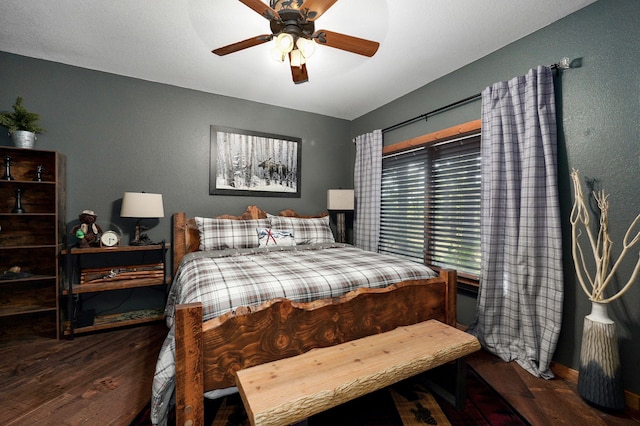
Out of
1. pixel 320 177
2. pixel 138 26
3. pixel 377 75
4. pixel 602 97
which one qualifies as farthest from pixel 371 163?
pixel 138 26

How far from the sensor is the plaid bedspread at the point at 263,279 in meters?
1.31

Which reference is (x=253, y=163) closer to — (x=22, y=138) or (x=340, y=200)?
(x=340, y=200)

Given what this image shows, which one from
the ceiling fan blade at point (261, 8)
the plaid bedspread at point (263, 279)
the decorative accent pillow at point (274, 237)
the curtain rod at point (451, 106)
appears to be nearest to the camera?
the plaid bedspread at point (263, 279)

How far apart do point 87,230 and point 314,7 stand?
8.77ft

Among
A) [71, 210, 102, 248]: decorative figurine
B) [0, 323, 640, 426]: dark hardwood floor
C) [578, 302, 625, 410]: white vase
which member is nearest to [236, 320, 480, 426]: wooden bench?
[0, 323, 640, 426]: dark hardwood floor

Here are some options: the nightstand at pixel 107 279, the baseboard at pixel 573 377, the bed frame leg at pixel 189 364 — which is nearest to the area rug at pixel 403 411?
the bed frame leg at pixel 189 364

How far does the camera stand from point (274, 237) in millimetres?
2941

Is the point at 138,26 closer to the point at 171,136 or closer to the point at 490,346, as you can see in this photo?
the point at 171,136

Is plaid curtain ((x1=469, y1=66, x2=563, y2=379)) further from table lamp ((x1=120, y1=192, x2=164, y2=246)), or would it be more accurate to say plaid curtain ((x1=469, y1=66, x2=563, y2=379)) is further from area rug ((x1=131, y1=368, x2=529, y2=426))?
table lamp ((x1=120, y1=192, x2=164, y2=246))

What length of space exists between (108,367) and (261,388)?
1606mm

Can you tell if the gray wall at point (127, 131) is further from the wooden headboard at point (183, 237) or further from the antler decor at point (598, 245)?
the antler decor at point (598, 245)

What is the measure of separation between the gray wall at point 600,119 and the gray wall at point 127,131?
111 inches

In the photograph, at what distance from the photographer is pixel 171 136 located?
307 centimetres

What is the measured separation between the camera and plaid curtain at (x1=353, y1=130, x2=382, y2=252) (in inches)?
138
